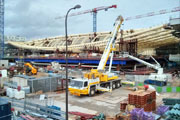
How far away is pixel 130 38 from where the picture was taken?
182 ft

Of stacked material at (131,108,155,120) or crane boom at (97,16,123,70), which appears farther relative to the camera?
crane boom at (97,16,123,70)

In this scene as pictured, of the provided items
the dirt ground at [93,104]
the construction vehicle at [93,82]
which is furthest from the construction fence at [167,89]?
the construction vehicle at [93,82]

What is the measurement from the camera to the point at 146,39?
55281 millimetres

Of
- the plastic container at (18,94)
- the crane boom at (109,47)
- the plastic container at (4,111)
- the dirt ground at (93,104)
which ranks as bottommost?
the dirt ground at (93,104)

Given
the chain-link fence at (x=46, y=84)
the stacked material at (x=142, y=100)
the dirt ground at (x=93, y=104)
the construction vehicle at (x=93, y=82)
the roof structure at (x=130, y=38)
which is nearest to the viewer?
the stacked material at (x=142, y=100)

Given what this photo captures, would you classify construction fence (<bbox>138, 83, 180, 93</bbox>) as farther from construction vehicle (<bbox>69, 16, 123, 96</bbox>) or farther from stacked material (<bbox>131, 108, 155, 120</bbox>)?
stacked material (<bbox>131, 108, 155, 120</bbox>)

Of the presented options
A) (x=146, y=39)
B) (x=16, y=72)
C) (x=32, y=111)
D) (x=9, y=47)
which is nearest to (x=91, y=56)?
(x=146, y=39)

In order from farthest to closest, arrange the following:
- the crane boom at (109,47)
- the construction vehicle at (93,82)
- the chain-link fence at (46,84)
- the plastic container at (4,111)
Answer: the crane boom at (109,47), the chain-link fence at (46,84), the construction vehicle at (93,82), the plastic container at (4,111)

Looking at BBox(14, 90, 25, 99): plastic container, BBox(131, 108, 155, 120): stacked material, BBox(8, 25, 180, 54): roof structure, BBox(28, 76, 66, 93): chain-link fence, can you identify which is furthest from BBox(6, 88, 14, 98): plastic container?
BBox(8, 25, 180, 54): roof structure

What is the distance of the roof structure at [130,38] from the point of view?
50844 mm

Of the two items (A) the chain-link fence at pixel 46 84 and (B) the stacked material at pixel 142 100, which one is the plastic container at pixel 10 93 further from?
(B) the stacked material at pixel 142 100

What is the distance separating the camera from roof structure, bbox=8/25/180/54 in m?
50.8

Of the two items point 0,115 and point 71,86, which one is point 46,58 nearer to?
point 71,86

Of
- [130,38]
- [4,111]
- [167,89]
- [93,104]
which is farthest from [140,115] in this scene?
[130,38]
